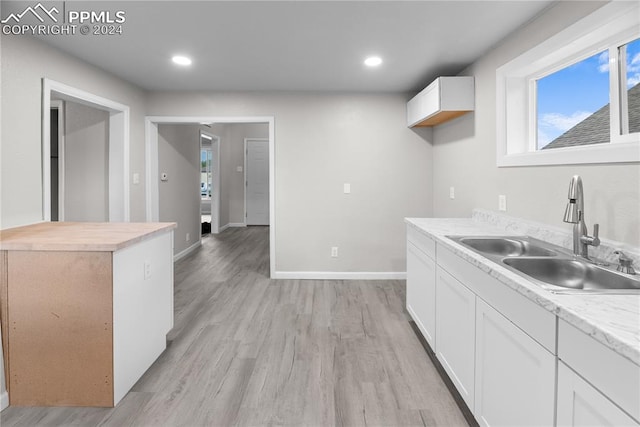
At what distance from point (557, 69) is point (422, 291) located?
1711 mm

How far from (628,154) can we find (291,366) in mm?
2130

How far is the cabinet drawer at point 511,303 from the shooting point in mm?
1094

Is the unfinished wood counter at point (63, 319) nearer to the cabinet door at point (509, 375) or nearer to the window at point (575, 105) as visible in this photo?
the cabinet door at point (509, 375)

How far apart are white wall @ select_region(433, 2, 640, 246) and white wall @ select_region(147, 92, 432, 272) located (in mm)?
412

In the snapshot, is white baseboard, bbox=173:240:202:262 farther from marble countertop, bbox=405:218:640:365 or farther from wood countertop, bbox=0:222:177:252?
marble countertop, bbox=405:218:640:365

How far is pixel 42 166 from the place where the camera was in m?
2.59

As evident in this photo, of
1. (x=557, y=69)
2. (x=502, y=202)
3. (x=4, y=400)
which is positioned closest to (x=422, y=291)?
(x=502, y=202)

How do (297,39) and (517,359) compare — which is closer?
(517,359)

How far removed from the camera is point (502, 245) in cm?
218

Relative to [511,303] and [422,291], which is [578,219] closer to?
[511,303]

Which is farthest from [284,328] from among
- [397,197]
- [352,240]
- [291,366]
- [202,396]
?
[397,197]

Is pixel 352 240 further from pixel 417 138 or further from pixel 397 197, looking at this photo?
pixel 417 138

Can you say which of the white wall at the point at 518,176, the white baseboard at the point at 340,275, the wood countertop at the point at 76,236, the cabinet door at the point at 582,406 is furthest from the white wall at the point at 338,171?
the cabinet door at the point at 582,406

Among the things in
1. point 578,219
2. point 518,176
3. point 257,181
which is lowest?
point 578,219
